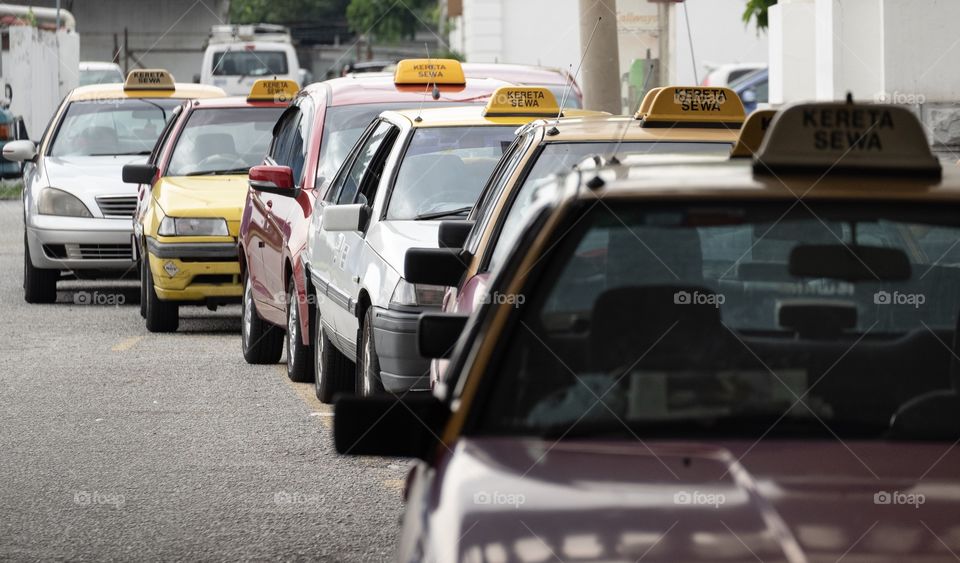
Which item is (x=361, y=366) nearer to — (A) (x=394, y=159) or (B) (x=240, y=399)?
(A) (x=394, y=159)

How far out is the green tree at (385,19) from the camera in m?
72.2

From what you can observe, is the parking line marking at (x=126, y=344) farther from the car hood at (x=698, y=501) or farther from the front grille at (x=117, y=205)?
the car hood at (x=698, y=501)

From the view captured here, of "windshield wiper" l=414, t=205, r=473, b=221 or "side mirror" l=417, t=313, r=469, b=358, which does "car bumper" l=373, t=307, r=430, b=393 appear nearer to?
"windshield wiper" l=414, t=205, r=473, b=221

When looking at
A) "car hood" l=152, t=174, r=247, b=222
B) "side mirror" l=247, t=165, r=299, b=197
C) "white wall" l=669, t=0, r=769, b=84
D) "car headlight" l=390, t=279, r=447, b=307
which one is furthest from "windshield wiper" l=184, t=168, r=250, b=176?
"white wall" l=669, t=0, r=769, b=84

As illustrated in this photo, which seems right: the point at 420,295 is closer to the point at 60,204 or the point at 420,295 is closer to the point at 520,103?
the point at 520,103

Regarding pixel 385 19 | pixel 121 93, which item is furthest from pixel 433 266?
pixel 385 19

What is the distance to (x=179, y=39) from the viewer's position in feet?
173

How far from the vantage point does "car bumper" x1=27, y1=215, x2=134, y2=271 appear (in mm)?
14969

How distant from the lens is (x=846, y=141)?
374 cm

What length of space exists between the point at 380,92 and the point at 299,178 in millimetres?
814

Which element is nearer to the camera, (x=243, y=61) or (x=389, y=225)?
(x=389, y=225)

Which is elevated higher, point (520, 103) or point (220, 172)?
point (520, 103)

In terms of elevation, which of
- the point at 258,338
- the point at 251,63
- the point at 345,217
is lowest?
the point at 251,63

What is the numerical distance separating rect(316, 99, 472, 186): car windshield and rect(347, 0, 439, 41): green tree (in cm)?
5837
